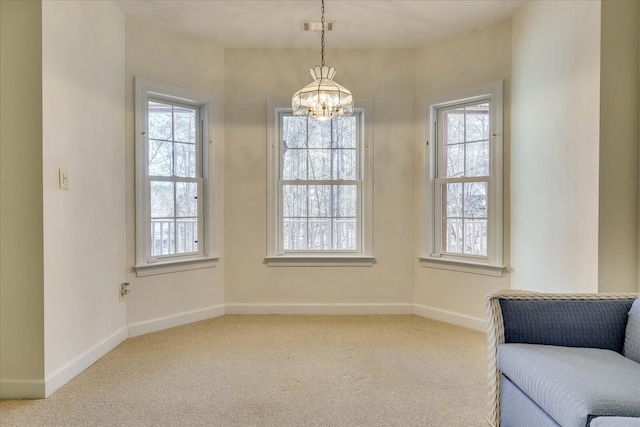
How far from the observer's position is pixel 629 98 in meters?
2.42

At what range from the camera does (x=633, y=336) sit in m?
1.77

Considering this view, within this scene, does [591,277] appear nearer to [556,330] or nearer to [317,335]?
[556,330]

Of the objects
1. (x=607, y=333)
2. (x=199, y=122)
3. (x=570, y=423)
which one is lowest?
(x=570, y=423)

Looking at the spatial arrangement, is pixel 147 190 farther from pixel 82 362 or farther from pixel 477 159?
pixel 477 159

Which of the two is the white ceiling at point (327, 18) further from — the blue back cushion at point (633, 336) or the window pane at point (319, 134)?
the blue back cushion at point (633, 336)

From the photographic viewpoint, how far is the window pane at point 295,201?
4.15 m

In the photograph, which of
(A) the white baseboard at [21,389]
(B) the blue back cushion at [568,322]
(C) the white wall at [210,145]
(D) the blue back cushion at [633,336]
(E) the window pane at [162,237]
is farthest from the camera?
(E) the window pane at [162,237]

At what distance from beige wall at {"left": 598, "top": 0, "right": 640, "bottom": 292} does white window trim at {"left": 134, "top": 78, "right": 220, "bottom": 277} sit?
3.13 metres

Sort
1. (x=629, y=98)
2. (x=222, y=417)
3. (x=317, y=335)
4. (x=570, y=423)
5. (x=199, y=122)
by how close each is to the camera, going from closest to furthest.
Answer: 1. (x=570, y=423)
2. (x=222, y=417)
3. (x=629, y=98)
4. (x=317, y=335)
5. (x=199, y=122)

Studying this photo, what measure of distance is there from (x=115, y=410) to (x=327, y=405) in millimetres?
1159

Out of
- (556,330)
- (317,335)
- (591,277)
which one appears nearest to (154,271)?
(317,335)

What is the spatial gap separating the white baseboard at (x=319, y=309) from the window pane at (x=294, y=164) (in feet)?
4.34

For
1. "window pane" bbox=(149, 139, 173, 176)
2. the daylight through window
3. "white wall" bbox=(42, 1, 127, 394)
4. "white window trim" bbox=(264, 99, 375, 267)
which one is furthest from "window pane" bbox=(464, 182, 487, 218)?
"white wall" bbox=(42, 1, 127, 394)

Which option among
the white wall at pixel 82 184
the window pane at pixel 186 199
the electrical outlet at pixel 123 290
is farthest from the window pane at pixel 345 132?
the electrical outlet at pixel 123 290
